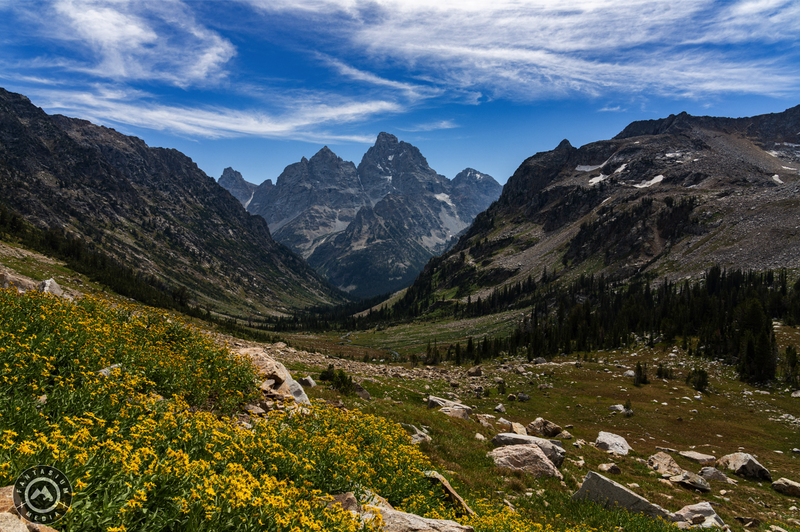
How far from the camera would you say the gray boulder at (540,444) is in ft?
69.9

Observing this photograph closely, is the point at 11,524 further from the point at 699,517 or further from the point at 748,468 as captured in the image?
the point at 748,468

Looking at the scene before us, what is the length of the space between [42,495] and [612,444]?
34549 mm

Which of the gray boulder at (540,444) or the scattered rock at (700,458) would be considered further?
the scattered rock at (700,458)

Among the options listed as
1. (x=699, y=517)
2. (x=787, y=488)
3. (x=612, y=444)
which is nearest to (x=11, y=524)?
(x=699, y=517)

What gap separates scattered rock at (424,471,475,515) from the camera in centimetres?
1105

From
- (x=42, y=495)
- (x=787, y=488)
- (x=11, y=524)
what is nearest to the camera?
(x=11, y=524)

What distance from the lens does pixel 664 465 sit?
24594 mm

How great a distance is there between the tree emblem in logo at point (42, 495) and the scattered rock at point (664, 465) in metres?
30.4

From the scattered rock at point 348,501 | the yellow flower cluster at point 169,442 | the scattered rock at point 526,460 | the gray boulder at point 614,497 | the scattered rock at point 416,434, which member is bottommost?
the scattered rock at point 526,460

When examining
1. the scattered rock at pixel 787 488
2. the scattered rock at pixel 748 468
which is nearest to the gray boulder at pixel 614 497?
the scattered rock at pixel 787 488

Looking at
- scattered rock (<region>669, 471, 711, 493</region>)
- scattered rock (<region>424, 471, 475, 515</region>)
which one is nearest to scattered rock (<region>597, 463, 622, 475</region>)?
scattered rock (<region>669, 471, 711, 493</region>)

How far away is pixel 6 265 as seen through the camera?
171 feet

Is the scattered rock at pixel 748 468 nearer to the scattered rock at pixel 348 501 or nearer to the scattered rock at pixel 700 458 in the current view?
the scattered rock at pixel 700 458

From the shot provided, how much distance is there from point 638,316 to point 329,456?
374ft
